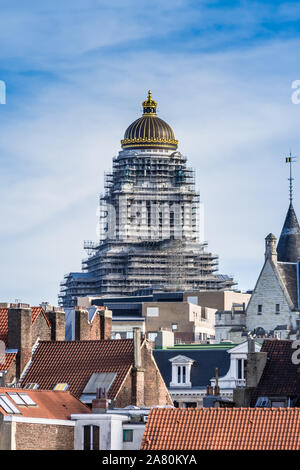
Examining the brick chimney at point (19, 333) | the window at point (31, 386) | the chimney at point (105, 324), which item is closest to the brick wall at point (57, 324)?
the brick chimney at point (19, 333)

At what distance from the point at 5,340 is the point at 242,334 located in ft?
262

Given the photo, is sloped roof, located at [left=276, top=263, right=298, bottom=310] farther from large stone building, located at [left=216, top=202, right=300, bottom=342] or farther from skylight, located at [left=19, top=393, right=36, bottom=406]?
skylight, located at [left=19, top=393, right=36, bottom=406]

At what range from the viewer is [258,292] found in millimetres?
175500

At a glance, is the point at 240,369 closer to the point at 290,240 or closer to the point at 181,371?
the point at 181,371

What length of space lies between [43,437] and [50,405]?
3096 mm

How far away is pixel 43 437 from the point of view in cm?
7569

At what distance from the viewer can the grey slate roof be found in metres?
114

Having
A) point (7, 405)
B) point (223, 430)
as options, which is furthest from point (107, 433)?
point (223, 430)

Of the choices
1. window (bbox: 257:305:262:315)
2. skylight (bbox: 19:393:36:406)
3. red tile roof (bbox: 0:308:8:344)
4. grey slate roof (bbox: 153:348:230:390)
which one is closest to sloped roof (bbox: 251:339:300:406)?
red tile roof (bbox: 0:308:8:344)

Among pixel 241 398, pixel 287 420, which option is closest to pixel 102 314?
pixel 241 398

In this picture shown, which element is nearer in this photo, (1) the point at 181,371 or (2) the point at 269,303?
(1) the point at 181,371

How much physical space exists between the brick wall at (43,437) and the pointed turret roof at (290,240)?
369ft
